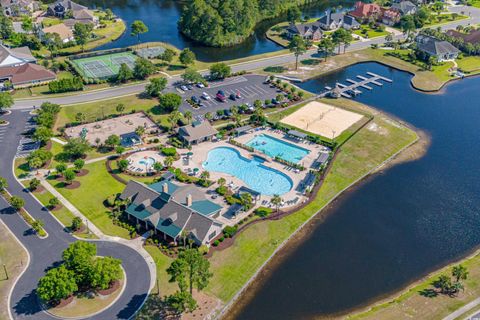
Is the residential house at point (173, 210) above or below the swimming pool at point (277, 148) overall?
above

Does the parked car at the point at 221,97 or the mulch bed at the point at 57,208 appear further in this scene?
the parked car at the point at 221,97

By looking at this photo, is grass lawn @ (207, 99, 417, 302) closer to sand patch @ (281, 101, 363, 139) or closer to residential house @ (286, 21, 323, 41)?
sand patch @ (281, 101, 363, 139)

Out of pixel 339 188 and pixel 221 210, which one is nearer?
pixel 221 210

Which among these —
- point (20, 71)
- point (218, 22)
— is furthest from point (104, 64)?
point (218, 22)

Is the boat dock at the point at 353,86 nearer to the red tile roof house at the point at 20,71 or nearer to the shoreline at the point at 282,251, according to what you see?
the shoreline at the point at 282,251

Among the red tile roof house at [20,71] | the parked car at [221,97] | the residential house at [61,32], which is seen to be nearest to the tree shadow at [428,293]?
the parked car at [221,97]

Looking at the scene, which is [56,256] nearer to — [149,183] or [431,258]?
[149,183]

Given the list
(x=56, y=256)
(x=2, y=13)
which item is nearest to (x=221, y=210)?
(x=56, y=256)
